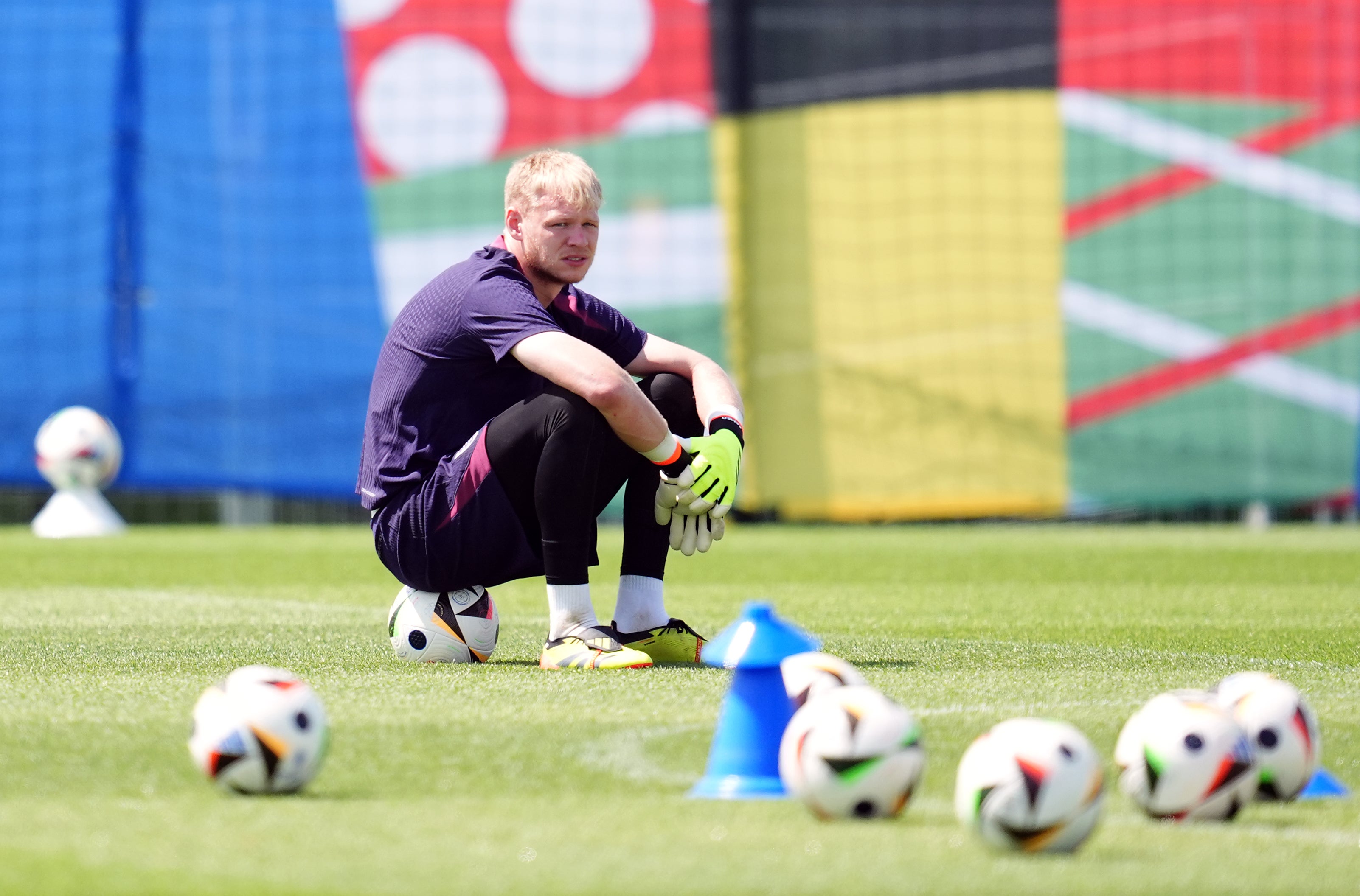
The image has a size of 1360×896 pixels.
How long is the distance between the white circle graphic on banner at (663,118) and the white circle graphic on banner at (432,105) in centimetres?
95

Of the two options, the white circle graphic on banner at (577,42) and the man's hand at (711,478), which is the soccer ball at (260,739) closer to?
the man's hand at (711,478)

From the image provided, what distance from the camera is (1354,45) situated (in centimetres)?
1370

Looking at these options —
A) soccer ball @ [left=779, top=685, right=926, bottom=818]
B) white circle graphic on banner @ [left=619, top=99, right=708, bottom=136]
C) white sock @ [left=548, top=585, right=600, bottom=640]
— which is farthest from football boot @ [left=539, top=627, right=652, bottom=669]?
white circle graphic on banner @ [left=619, top=99, right=708, bottom=136]

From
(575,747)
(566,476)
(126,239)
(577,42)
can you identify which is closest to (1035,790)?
(575,747)

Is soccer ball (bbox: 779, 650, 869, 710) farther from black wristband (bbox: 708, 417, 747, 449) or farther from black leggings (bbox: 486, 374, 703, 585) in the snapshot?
black wristband (bbox: 708, 417, 747, 449)

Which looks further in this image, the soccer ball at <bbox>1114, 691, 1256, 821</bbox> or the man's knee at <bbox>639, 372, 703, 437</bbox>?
the man's knee at <bbox>639, 372, 703, 437</bbox>

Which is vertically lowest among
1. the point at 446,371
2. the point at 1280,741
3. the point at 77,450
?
the point at 77,450

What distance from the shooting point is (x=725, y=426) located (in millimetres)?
4750

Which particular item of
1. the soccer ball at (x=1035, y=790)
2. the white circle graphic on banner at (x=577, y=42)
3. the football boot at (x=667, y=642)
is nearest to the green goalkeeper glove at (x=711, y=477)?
the football boot at (x=667, y=642)

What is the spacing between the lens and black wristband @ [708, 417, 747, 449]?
4738mm

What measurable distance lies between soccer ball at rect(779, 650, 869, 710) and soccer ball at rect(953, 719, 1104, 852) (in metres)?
0.48

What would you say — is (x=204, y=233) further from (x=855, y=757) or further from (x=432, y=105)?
(x=855, y=757)

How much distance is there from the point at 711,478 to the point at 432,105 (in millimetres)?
9924

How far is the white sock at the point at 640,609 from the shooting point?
4.83 meters
